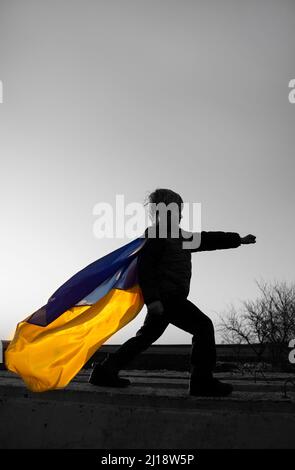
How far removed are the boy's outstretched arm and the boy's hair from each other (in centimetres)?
30

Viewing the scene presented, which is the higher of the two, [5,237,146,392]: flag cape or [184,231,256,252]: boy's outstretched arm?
[184,231,256,252]: boy's outstretched arm

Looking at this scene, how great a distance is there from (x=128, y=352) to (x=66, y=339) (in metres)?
0.56

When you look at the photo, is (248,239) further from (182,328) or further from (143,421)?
(143,421)

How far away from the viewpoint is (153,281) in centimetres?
283

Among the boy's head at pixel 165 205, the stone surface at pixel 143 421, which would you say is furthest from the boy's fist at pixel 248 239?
the stone surface at pixel 143 421

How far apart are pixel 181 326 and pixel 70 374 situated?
0.89 meters

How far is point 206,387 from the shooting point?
2.46 m

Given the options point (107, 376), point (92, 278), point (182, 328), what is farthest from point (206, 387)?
point (92, 278)

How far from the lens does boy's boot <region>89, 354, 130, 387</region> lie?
2791 mm

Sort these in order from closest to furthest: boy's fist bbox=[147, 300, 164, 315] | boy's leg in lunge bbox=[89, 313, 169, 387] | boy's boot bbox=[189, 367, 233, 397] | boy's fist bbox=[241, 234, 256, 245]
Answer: boy's boot bbox=[189, 367, 233, 397] < boy's fist bbox=[147, 300, 164, 315] < boy's leg in lunge bbox=[89, 313, 169, 387] < boy's fist bbox=[241, 234, 256, 245]

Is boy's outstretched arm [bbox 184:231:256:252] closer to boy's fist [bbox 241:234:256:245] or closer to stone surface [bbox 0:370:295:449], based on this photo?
boy's fist [bbox 241:234:256:245]

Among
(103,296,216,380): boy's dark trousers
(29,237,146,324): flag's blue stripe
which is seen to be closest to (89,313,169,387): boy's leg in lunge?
(103,296,216,380): boy's dark trousers

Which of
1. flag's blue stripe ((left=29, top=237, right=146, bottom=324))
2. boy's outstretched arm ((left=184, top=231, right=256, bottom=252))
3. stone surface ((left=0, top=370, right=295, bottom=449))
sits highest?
boy's outstretched arm ((left=184, top=231, right=256, bottom=252))

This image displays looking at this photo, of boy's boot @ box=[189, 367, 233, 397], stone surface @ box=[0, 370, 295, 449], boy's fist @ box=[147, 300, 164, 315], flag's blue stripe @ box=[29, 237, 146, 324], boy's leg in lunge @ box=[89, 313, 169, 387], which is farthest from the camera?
flag's blue stripe @ box=[29, 237, 146, 324]
